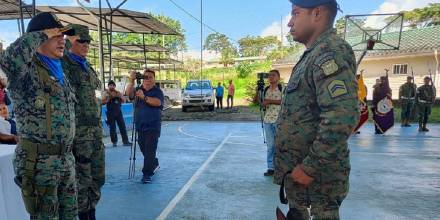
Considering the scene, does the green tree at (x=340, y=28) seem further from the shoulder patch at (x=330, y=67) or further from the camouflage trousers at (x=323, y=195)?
the camouflage trousers at (x=323, y=195)

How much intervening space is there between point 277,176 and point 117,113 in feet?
24.4

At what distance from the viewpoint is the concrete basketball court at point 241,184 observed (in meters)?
4.16

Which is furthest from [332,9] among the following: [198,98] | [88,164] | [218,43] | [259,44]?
[218,43]

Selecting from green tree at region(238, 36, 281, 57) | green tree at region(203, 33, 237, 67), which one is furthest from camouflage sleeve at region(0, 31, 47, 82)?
green tree at region(203, 33, 237, 67)

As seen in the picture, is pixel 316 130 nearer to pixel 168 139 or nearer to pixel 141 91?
pixel 141 91

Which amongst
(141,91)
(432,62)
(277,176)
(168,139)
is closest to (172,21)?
(432,62)

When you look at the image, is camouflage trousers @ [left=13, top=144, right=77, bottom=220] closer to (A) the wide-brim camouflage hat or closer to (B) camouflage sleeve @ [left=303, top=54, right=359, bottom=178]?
(A) the wide-brim camouflage hat

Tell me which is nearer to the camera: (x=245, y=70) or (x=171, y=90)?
(x=171, y=90)

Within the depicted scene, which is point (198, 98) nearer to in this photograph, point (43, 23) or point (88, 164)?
point (88, 164)

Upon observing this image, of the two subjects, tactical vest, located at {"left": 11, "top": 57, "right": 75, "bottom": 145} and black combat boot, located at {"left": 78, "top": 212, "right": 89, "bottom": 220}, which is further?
black combat boot, located at {"left": 78, "top": 212, "right": 89, "bottom": 220}

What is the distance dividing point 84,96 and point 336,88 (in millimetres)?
2436

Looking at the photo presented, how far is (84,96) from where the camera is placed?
3.45 m

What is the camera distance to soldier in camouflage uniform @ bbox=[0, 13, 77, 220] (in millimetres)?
2324

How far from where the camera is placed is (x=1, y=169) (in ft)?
9.79
